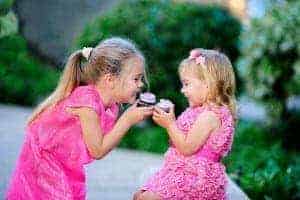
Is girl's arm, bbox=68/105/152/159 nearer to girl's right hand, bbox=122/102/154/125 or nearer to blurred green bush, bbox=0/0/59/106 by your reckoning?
girl's right hand, bbox=122/102/154/125

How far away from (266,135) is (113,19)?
6.57ft

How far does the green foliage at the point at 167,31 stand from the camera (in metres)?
9.83

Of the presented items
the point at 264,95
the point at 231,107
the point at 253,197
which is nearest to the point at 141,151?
the point at 264,95

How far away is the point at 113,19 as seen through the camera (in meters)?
9.92

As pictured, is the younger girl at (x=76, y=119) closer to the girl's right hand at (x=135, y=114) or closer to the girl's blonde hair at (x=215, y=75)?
the girl's right hand at (x=135, y=114)

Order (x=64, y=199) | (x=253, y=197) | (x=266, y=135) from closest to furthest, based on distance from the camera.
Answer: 1. (x=64, y=199)
2. (x=253, y=197)
3. (x=266, y=135)

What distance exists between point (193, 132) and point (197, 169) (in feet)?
0.64

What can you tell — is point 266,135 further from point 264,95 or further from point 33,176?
point 33,176

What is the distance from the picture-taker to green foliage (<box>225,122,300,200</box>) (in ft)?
22.9

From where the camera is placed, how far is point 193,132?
4668mm

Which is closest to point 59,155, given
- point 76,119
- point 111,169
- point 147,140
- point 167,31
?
point 76,119

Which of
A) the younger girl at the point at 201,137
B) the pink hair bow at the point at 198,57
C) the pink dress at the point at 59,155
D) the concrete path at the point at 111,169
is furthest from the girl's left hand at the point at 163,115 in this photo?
the concrete path at the point at 111,169

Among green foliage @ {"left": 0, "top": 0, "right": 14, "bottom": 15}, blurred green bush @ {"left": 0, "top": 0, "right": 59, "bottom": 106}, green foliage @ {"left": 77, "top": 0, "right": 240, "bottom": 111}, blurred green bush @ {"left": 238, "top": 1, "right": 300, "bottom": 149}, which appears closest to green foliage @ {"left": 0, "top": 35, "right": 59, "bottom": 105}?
blurred green bush @ {"left": 0, "top": 0, "right": 59, "bottom": 106}

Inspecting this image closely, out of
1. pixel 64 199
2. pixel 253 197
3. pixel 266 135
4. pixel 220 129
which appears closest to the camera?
pixel 64 199
